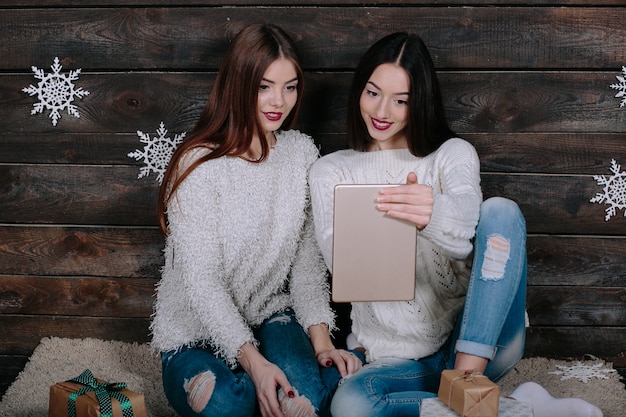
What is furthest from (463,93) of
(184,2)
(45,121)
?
(45,121)

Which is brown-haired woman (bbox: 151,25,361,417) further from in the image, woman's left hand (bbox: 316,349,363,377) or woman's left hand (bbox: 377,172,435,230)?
woman's left hand (bbox: 377,172,435,230)

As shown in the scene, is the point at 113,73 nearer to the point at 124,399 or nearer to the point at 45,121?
the point at 45,121

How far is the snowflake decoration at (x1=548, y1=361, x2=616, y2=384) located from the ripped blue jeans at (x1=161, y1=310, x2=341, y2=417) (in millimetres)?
717

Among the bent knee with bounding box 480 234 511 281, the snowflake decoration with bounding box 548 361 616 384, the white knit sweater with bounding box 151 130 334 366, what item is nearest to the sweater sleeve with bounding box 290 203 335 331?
the white knit sweater with bounding box 151 130 334 366

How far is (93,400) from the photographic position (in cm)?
130

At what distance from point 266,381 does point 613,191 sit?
1077 mm

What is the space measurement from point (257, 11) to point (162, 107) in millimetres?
358

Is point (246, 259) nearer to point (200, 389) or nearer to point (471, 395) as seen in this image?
point (200, 389)

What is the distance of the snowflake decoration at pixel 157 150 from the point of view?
1920mm

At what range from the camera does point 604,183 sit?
1.90 m

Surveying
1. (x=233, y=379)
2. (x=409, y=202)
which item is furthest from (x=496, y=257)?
(x=233, y=379)

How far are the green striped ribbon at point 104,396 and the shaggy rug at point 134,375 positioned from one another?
0.37 metres

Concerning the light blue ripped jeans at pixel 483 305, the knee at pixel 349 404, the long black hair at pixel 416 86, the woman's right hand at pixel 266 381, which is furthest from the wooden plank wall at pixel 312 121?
the knee at pixel 349 404

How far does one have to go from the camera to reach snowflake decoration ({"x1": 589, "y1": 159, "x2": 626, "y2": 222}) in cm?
190
